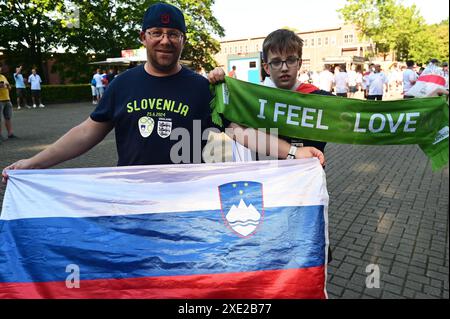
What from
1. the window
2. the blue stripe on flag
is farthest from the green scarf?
the window

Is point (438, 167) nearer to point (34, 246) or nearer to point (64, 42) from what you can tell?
point (34, 246)

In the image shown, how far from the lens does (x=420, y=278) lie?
328 cm

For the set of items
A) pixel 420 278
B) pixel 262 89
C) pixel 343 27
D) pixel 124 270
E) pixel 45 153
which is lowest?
pixel 420 278

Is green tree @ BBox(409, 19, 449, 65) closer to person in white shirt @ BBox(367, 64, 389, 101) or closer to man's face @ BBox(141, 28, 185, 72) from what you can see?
person in white shirt @ BBox(367, 64, 389, 101)

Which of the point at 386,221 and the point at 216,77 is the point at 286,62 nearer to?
the point at 216,77

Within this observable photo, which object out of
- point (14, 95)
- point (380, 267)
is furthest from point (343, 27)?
point (380, 267)

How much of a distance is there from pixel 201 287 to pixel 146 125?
107cm

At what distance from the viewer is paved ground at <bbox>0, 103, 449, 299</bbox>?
3232 mm

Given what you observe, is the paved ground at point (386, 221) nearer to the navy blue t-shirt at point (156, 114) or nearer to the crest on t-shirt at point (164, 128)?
the navy blue t-shirt at point (156, 114)

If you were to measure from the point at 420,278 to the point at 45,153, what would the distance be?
11.1 ft

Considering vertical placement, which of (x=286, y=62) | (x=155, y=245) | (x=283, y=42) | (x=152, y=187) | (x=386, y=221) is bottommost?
(x=386, y=221)

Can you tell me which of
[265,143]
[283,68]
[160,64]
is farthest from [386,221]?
[160,64]

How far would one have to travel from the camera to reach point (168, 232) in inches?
87.7

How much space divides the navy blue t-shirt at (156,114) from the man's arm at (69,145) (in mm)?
96
